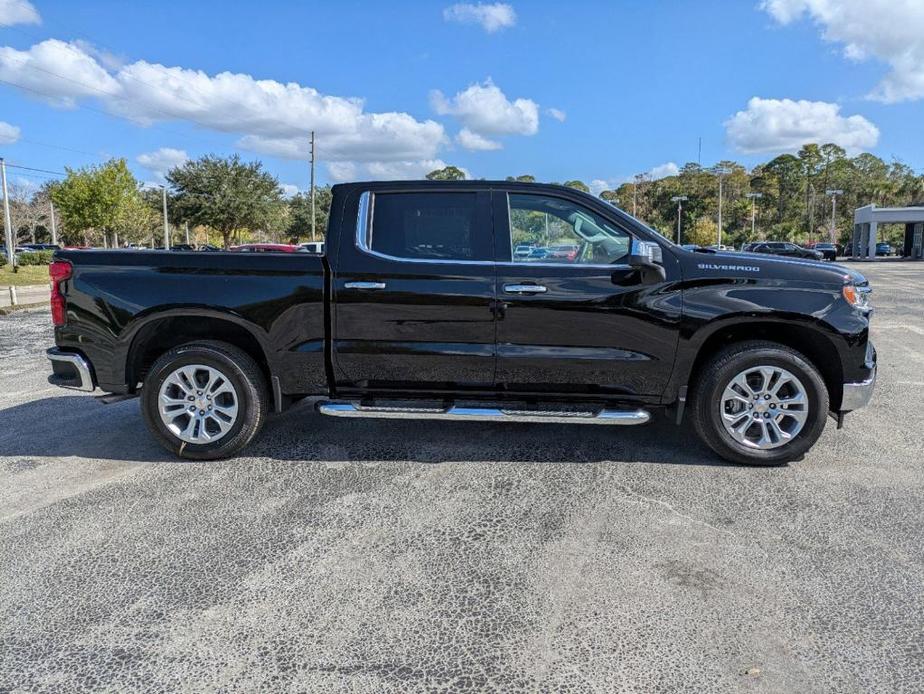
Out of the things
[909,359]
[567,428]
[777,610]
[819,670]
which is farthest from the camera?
[909,359]

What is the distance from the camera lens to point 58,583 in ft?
9.83

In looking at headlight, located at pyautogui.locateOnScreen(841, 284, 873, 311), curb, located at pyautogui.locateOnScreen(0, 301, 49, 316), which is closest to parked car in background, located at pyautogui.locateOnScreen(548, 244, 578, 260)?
headlight, located at pyautogui.locateOnScreen(841, 284, 873, 311)

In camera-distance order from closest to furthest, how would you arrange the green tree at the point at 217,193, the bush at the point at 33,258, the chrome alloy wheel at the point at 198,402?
the chrome alloy wheel at the point at 198,402 < the bush at the point at 33,258 < the green tree at the point at 217,193

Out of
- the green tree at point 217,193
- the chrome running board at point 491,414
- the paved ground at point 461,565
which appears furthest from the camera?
the green tree at point 217,193

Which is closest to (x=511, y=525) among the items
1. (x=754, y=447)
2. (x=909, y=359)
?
(x=754, y=447)

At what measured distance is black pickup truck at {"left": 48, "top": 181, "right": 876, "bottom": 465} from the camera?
4.27 meters

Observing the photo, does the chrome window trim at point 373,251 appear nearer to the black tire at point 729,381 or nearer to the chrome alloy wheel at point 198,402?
the black tire at point 729,381

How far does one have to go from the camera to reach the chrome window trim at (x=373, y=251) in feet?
14.1

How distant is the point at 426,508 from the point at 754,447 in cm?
228

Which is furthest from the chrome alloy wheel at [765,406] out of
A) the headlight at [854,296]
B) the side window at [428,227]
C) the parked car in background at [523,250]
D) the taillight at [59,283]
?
the taillight at [59,283]

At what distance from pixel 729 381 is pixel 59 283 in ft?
15.1

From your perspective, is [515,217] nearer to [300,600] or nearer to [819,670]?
[300,600]

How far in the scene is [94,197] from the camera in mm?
37562

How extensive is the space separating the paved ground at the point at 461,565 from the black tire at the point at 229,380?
0.14m
